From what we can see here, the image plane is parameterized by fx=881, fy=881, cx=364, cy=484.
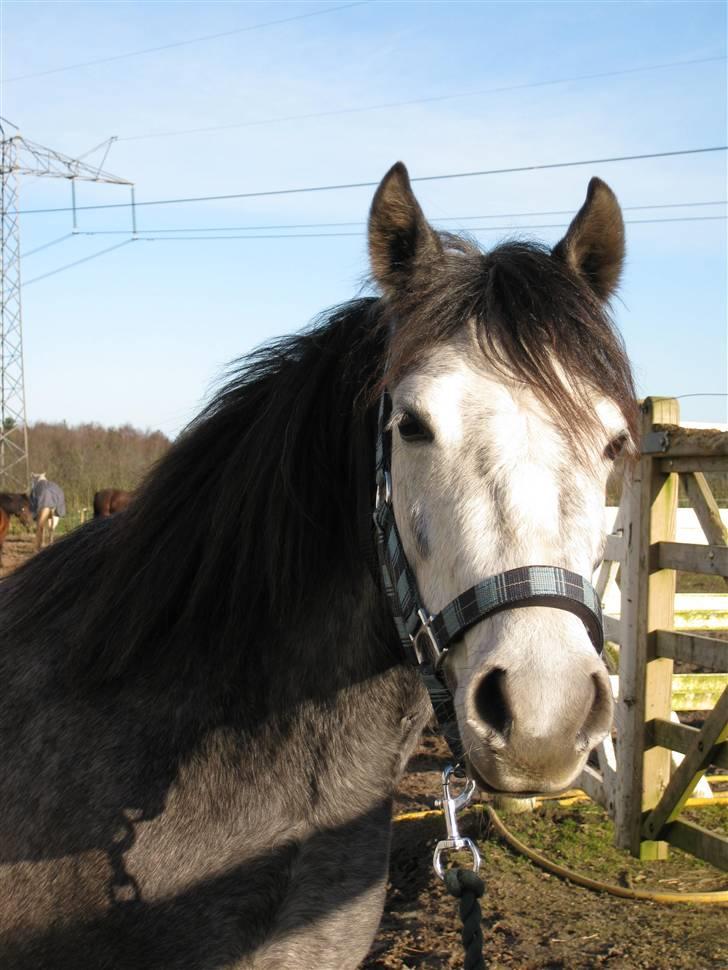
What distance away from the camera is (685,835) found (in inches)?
186

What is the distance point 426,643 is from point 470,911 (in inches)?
25.5

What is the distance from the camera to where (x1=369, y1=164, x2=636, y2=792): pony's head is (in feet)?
5.33

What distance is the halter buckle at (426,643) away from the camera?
1.82 m

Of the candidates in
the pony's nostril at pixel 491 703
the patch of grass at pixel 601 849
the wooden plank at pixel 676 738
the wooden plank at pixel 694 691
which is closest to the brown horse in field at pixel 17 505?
the patch of grass at pixel 601 849

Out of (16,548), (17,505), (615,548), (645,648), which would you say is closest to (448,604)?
(645,648)

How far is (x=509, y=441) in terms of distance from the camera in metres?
1.78

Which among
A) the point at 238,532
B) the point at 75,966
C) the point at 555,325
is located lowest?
the point at 75,966

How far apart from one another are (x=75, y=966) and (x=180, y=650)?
738mm

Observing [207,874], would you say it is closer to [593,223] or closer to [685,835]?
[593,223]

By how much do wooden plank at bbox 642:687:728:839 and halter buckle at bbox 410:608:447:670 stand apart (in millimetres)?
3048

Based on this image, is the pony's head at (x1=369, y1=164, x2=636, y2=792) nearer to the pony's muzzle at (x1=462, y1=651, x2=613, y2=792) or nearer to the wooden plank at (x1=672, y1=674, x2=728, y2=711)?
the pony's muzzle at (x1=462, y1=651, x2=613, y2=792)

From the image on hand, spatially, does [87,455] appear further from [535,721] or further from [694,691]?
[535,721]

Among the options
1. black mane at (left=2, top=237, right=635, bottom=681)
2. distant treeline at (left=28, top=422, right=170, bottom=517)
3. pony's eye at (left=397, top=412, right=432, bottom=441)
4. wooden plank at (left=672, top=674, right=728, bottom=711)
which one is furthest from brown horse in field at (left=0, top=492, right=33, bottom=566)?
→ pony's eye at (left=397, top=412, right=432, bottom=441)

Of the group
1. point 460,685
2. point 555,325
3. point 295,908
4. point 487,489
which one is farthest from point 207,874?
point 555,325
